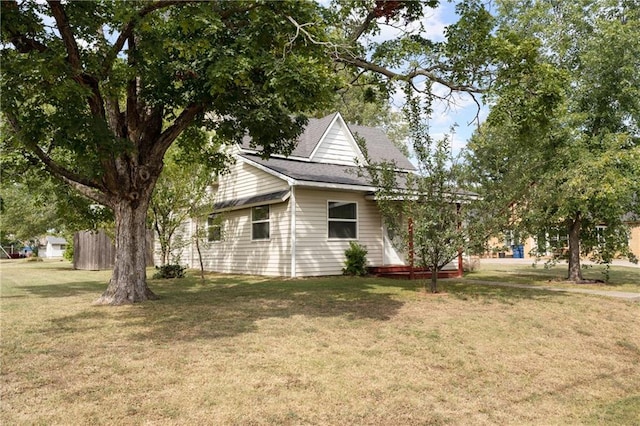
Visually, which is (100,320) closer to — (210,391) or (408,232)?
(210,391)

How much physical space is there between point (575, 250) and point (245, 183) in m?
11.7

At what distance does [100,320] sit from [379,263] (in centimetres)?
1100

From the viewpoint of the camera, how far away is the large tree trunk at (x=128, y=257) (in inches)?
379

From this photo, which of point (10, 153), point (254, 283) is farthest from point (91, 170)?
point (254, 283)

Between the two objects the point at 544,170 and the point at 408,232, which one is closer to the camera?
the point at 408,232

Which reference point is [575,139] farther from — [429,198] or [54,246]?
[54,246]

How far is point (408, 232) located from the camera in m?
11.0

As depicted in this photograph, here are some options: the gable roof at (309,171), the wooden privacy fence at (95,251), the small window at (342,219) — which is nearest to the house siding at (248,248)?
the gable roof at (309,171)

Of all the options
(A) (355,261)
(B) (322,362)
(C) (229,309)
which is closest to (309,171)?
(A) (355,261)

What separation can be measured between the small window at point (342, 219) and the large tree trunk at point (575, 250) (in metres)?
6.99

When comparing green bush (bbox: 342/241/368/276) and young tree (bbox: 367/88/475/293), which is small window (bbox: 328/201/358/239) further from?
young tree (bbox: 367/88/475/293)

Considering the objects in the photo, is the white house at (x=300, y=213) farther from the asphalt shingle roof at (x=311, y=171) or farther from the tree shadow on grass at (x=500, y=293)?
the tree shadow on grass at (x=500, y=293)

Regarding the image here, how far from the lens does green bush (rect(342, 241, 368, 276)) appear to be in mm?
15758

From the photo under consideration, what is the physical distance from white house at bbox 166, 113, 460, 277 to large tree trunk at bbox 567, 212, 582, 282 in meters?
5.60
